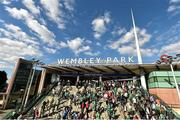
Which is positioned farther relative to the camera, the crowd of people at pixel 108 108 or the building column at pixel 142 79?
the building column at pixel 142 79


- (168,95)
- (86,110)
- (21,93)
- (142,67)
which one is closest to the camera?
(86,110)

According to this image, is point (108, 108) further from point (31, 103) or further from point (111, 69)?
point (31, 103)

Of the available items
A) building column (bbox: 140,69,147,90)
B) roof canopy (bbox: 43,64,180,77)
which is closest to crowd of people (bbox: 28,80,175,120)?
building column (bbox: 140,69,147,90)

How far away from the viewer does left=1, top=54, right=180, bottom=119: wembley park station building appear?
24109 mm

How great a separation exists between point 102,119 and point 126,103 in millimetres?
5242

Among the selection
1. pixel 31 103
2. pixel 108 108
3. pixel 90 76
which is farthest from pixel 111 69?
pixel 31 103

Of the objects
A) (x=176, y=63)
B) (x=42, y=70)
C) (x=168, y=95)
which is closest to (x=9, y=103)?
(x=42, y=70)

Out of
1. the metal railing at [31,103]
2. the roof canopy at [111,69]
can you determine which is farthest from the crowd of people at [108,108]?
the roof canopy at [111,69]

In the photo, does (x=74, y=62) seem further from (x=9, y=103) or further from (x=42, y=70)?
(x=9, y=103)

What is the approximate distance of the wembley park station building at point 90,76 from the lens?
24.1 meters

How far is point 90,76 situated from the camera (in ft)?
119

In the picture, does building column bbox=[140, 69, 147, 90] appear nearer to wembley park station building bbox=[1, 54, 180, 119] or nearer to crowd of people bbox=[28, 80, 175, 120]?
wembley park station building bbox=[1, 54, 180, 119]

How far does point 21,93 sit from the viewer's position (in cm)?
3544

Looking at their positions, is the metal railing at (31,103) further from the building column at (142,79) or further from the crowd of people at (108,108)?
the building column at (142,79)
